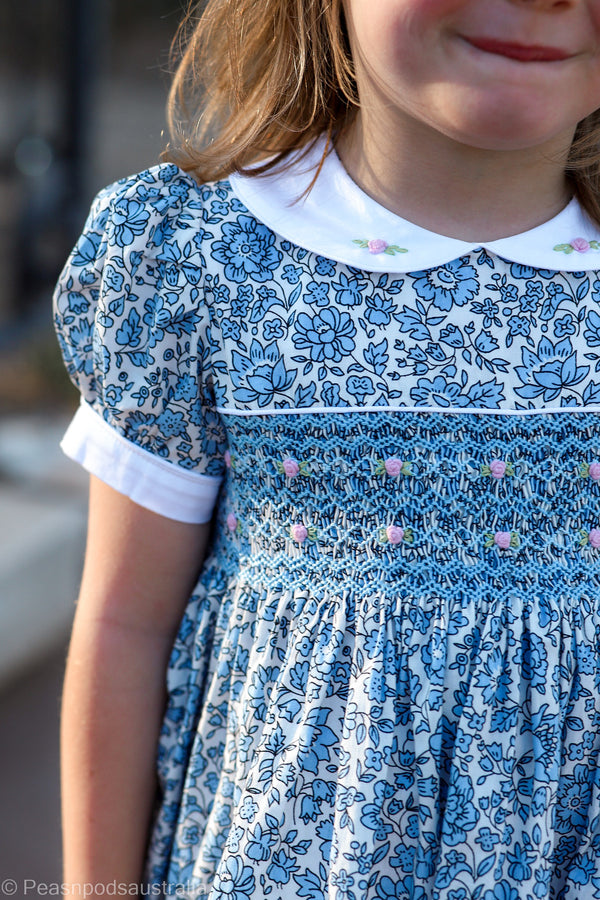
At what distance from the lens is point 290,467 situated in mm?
932

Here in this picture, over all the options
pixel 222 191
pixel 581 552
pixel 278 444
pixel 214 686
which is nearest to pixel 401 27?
pixel 222 191

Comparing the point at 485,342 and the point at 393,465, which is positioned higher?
the point at 485,342

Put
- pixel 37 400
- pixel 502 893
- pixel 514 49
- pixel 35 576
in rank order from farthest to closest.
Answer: pixel 37 400, pixel 35 576, pixel 502 893, pixel 514 49

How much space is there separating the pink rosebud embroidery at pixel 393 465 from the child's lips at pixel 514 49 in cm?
35

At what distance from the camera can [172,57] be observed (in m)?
1.14

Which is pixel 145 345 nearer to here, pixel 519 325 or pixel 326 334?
pixel 326 334

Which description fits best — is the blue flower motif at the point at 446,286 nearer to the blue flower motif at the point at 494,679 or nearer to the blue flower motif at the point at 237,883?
the blue flower motif at the point at 494,679

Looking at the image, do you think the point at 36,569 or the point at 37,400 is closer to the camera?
the point at 36,569

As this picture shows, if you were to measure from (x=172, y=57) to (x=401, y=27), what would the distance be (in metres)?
0.44

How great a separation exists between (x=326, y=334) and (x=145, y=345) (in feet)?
0.56

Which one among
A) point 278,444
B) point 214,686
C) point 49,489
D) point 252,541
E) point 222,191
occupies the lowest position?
point 49,489

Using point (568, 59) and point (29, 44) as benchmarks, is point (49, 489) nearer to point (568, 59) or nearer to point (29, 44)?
point (29, 44)

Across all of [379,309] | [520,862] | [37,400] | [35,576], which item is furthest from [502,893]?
[37,400]

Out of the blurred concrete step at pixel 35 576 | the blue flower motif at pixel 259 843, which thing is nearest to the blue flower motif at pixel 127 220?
the blue flower motif at pixel 259 843
